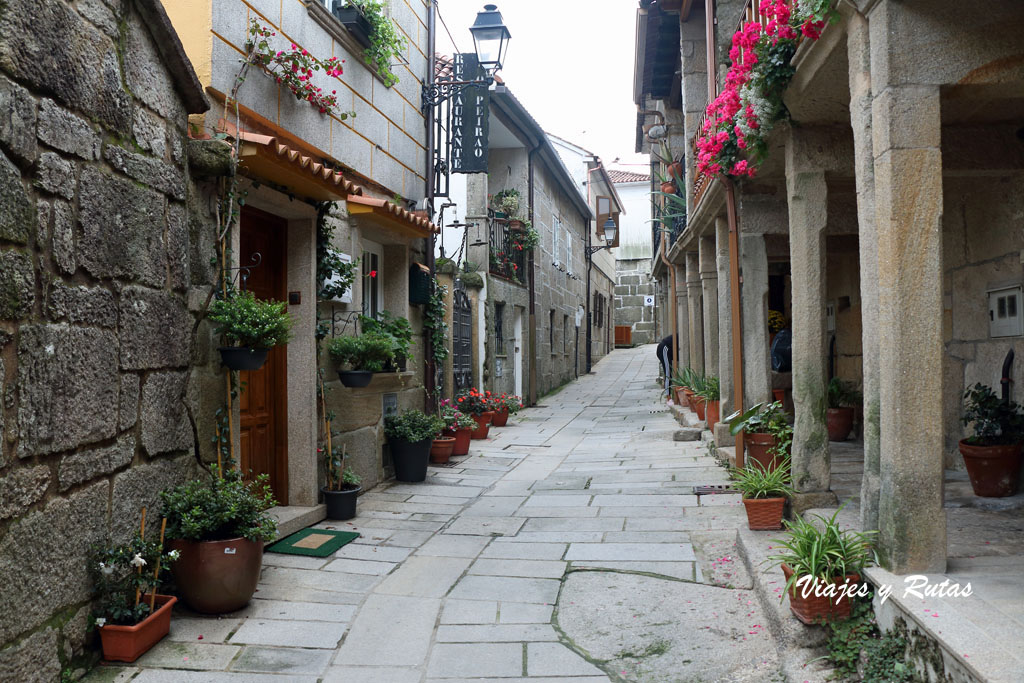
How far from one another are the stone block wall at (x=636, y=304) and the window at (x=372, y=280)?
2716 centimetres

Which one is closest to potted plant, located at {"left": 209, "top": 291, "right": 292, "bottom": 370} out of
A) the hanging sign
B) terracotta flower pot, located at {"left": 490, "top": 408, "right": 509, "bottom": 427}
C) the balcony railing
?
the hanging sign

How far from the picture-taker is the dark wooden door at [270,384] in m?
5.67

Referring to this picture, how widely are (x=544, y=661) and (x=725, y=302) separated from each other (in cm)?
577

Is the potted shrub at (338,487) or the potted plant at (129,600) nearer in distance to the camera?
the potted plant at (129,600)

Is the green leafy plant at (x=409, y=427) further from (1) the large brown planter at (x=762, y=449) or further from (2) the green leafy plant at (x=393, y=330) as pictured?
(1) the large brown planter at (x=762, y=449)

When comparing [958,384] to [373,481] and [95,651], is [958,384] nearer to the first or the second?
[373,481]

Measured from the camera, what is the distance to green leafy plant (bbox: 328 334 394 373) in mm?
6262

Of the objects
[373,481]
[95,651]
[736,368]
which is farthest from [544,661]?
[736,368]

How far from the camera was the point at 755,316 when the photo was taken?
7.42 meters

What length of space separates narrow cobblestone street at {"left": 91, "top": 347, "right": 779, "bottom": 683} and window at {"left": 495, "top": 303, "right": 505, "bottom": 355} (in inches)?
272

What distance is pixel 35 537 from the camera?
3006 mm

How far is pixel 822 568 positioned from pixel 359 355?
12.9 ft

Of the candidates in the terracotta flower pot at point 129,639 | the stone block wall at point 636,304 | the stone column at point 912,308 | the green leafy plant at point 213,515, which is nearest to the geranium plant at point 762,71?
the stone column at point 912,308

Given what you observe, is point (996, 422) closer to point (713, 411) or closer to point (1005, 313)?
point (1005, 313)
